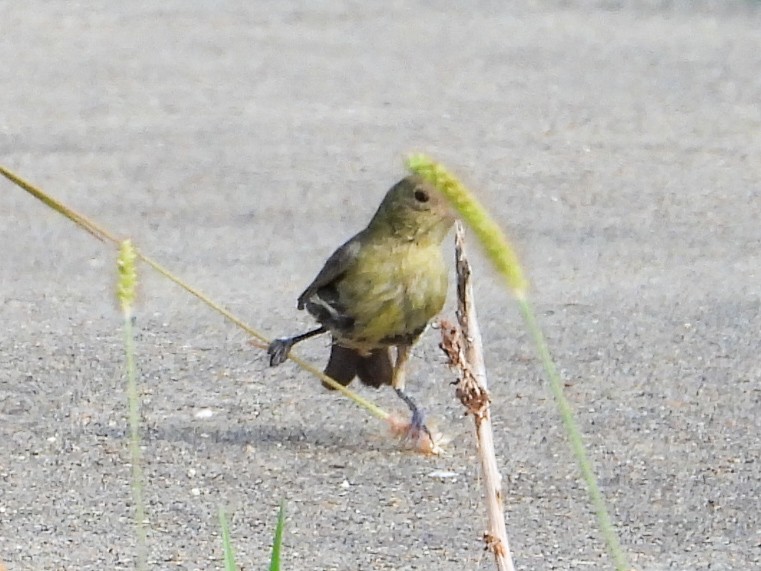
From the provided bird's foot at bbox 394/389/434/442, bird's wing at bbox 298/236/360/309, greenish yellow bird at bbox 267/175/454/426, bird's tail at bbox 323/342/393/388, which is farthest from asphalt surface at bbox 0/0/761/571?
bird's wing at bbox 298/236/360/309

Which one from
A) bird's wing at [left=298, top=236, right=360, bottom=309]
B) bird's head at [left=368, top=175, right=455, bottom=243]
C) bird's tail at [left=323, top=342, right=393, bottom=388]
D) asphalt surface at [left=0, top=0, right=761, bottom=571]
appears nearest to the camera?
asphalt surface at [left=0, top=0, right=761, bottom=571]

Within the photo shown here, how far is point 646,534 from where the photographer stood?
13.2 ft

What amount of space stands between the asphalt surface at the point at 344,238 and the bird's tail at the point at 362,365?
0.65 ft

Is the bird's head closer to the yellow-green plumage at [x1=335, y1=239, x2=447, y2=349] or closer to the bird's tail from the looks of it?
the yellow-green plumage at [x1=335, y1=239, x2=447, y2=349]

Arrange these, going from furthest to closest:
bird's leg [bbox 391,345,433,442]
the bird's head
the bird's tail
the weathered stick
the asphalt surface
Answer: the bird's tail, bird's leg [bbox 391,345,433,442], the bird's head, the asphalt surface, the weathered stick

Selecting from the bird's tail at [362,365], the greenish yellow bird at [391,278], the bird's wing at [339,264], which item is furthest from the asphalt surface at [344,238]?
the bird's wing at [339,264]

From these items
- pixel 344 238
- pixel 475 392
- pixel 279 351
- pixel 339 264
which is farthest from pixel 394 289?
pixel 344 238

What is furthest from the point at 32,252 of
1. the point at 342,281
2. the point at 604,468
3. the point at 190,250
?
the point at 604,468

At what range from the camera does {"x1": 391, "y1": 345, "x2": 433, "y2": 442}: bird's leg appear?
182 inches

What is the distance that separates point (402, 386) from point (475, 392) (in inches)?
125

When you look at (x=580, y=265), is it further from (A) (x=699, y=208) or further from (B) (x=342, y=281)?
(B) (x=342, y=281)

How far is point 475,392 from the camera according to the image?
1.57 meters

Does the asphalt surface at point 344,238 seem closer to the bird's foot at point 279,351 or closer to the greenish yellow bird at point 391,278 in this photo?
the bird's foot at point 279,351

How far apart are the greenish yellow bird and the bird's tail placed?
0.18 m
